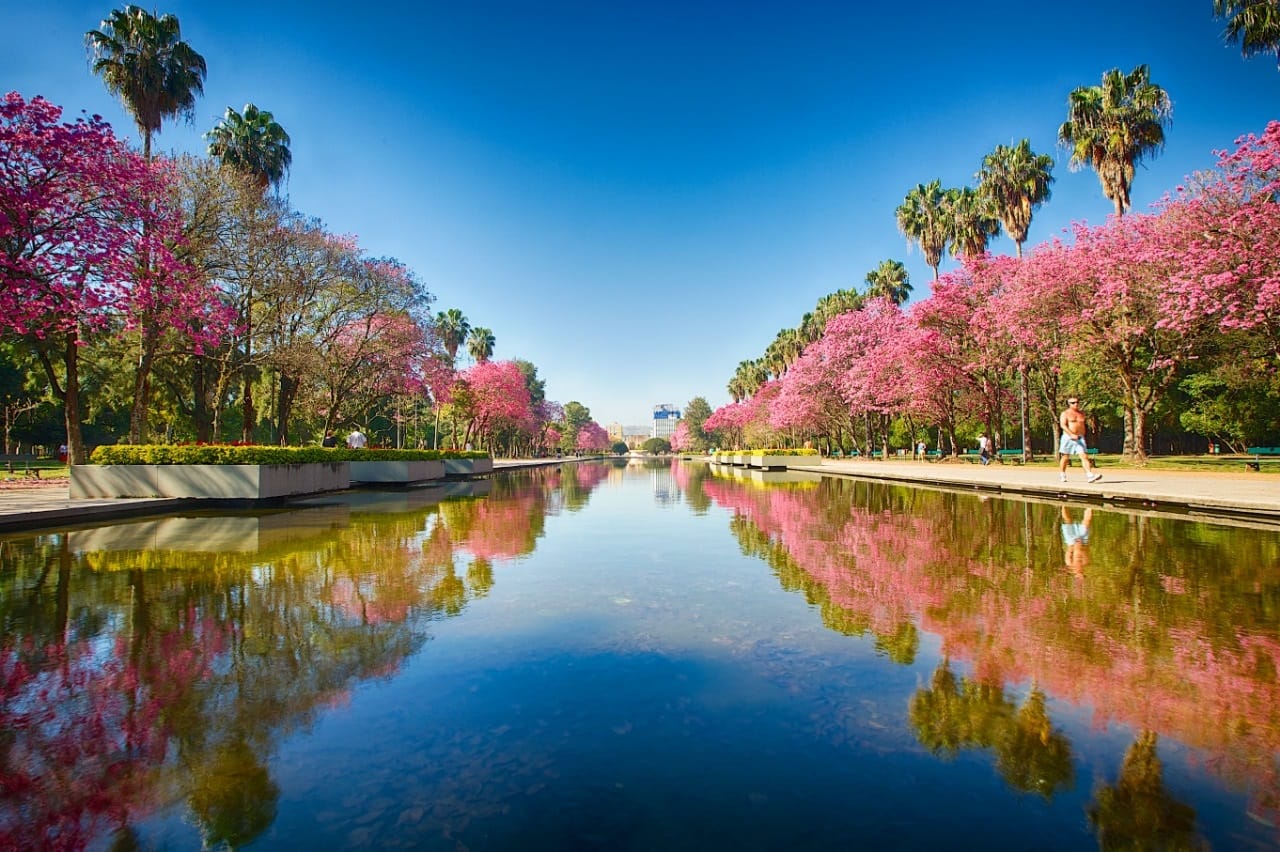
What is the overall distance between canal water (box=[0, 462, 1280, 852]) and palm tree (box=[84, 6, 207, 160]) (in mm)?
22591

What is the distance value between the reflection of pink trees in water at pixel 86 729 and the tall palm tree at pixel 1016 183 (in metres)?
41.8

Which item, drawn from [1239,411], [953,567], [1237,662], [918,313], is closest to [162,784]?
[1237,662]

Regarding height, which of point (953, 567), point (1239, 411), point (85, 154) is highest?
point (85, 154)

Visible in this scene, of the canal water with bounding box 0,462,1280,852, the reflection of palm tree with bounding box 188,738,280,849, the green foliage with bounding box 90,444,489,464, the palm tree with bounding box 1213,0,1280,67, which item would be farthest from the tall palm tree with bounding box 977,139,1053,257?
the reflection of palm tree with bounding box 188,738,280,849

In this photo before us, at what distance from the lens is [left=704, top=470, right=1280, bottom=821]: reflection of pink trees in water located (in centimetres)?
389

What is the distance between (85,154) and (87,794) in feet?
55.2

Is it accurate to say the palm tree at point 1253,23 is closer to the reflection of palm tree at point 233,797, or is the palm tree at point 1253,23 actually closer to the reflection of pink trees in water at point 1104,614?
the reflection of pink trees in water at point 1104,614

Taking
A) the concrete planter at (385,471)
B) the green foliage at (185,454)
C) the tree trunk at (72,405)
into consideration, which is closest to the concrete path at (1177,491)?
the concrete planter at (385,471)

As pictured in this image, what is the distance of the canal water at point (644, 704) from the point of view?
284cm

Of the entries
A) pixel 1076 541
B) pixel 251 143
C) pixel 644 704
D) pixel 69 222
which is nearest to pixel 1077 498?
pixel 1076 541

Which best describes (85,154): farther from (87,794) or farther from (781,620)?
(781,620)

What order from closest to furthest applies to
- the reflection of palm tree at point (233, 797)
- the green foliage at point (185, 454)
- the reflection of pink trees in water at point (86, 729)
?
the reflection of palm tree at point (233, 797)
the reflection of pink trees in water at point (86, 729)
the green foliage at point (185, 454)

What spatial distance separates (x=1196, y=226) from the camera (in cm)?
2347

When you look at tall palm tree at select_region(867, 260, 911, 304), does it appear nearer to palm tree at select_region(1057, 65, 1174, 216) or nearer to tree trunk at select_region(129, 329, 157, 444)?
palm tree at select_region(1057, 65, 1174, 216)
